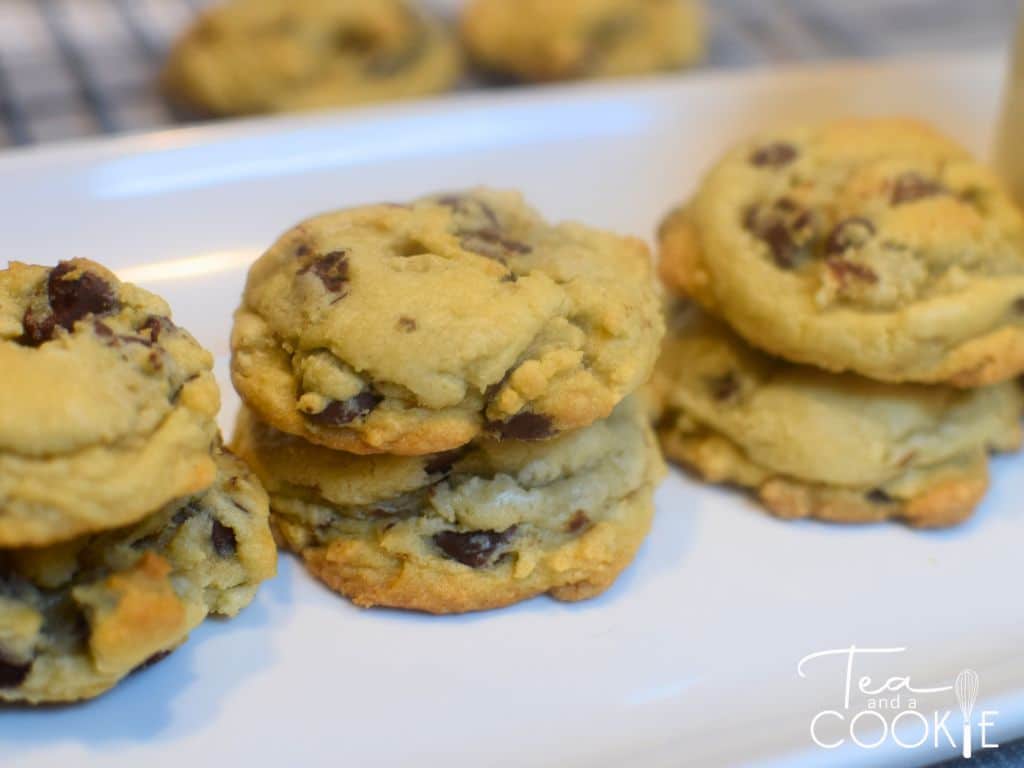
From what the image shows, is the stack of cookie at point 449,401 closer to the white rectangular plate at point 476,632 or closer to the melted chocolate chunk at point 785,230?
the white rectangular plate at point 476,632

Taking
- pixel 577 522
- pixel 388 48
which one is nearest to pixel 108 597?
pixel 577 522

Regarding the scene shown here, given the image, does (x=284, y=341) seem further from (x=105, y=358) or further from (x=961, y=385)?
(x=961, y=385)

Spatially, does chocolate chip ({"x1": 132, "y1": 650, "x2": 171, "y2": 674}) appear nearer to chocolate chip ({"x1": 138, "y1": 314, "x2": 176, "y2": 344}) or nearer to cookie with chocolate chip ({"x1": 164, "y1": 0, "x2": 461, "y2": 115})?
chocolate chip ({"x1": 138, "y1": 314, "x2": 176, "y2": 344})

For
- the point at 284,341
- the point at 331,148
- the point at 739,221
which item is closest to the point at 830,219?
the point at 739,221

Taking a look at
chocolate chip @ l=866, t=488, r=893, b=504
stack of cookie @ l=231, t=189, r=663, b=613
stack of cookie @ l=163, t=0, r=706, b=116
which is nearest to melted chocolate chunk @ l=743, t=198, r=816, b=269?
stack of cookie @ l=231, t=189, r=663, b=613

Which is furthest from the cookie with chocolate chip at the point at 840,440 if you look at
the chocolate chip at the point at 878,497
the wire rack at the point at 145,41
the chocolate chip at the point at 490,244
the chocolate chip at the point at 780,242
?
the wire rack at the point at 145,41

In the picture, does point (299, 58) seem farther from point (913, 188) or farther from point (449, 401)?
point (449, 401)

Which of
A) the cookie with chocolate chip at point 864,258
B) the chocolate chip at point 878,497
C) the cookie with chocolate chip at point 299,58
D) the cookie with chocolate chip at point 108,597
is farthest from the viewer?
the cookie with chocolate chip at point 299,58
